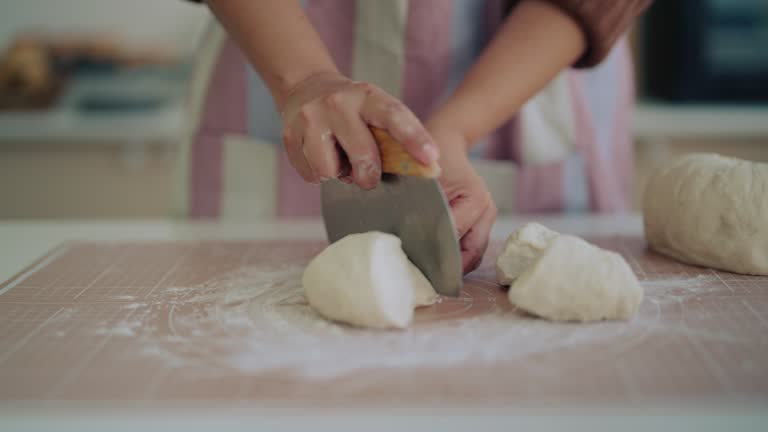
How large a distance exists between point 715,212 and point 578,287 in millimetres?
283

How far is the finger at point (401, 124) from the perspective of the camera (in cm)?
77

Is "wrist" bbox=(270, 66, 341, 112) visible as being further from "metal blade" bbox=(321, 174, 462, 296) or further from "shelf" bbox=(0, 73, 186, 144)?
"shelf" bbox=(0, 73, 186, 144)

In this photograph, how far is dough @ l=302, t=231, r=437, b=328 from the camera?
764 millimetres

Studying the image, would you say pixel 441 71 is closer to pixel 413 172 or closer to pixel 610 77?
pixel 610 77

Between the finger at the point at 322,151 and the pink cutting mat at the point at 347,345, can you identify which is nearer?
the pink cutting mat at the point at 347,345

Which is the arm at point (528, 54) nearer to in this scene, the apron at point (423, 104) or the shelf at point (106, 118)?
the apron at point (423, 104)

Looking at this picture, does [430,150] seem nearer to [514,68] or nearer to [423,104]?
[514,68]

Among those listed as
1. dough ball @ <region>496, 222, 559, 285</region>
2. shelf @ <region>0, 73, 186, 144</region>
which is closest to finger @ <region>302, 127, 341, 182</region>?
dough ball @ <region>496, 222, 559, 285</region>

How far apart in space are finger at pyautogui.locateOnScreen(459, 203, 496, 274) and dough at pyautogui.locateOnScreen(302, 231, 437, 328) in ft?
0.33

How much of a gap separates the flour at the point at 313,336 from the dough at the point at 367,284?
0.05 feet

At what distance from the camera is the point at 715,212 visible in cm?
94

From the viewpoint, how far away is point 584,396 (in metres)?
0.61

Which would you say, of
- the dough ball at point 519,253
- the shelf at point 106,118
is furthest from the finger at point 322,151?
the shelf at point 106,118

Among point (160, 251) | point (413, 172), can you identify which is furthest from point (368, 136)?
point (160, 251)
